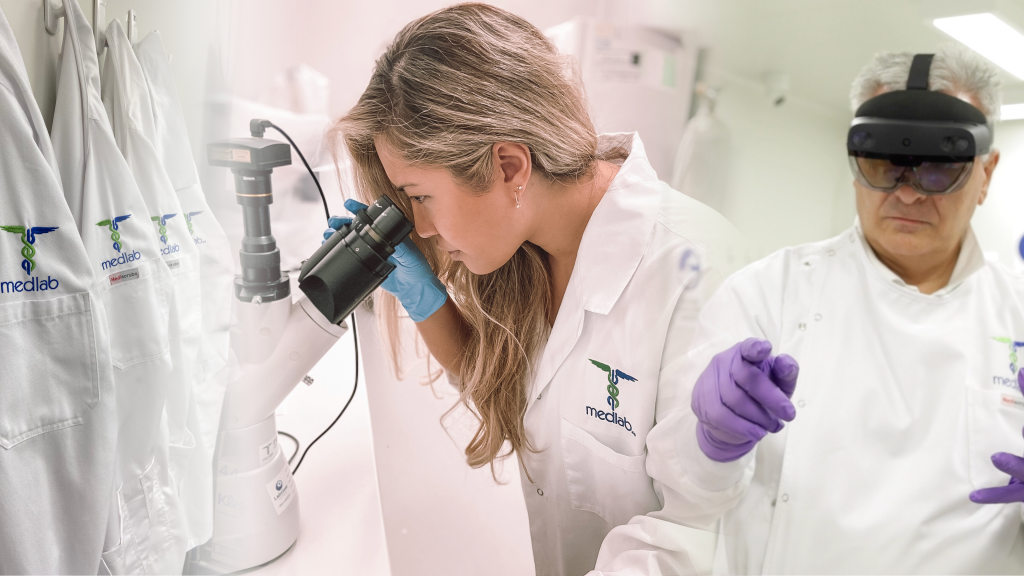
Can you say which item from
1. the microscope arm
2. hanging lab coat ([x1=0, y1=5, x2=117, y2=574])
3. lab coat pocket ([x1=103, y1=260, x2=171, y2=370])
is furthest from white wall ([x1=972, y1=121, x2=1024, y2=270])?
lab coat pocket ([x1=103, y1=260, x2=171, y2=370])

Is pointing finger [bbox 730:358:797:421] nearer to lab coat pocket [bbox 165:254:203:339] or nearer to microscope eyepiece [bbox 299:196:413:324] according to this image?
microscope eyepiece [bbox 299:196:413:324]

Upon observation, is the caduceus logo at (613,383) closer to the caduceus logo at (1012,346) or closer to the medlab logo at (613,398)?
the medlab logo at (613,398)

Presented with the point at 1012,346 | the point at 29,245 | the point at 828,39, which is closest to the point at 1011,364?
the point at 1012,346

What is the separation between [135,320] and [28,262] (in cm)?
27

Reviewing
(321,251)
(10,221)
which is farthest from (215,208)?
(321,251)

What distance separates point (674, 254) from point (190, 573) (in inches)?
49.4

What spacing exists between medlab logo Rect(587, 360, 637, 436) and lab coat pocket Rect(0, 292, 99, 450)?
79 cm

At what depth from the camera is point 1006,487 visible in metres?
0.51

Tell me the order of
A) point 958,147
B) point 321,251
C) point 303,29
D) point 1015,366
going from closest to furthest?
point 958,147 < point 1015,366 < point 321,251 < point 303,29

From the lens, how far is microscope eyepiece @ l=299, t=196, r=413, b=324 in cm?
62

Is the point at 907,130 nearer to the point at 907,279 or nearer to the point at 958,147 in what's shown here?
the point at 958,147

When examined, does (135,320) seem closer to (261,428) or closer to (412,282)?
(261,428)

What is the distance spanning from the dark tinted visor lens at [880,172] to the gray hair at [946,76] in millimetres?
43

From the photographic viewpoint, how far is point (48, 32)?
0.96 m
